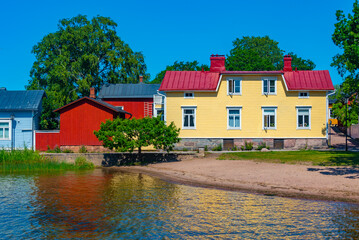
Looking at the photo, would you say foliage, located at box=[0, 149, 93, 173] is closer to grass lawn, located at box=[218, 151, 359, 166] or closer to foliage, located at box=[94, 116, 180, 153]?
foliage, located at box=[94, 116, 180, 153]

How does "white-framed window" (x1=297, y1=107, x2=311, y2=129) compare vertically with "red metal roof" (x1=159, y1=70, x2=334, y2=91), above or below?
below

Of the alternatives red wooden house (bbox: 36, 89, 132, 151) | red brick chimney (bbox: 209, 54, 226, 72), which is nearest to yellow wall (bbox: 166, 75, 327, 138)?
red brick chimney (bbox: 209, 54, 226, 72)

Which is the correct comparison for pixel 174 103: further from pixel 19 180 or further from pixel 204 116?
pixel 19 180

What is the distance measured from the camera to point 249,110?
39.9 m

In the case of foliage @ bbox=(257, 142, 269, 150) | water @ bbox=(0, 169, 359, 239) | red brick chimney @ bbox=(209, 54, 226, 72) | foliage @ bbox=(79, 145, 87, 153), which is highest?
red brick chimney @ bbox=(209, 54, 226, 72)

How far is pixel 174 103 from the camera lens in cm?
4016

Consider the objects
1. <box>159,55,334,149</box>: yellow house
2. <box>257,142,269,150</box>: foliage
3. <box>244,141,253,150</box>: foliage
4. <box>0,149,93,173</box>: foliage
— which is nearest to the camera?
<box>0,149,93,173</box>: foliage

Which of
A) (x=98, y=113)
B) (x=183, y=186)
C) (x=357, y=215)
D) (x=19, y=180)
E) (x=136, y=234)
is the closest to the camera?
(x=136, y=234)

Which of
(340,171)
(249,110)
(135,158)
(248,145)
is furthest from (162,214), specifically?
(249,110)

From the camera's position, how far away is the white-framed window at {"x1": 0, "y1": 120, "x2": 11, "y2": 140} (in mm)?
40722

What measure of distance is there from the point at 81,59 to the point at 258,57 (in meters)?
32.6

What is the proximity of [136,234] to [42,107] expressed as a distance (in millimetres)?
34328

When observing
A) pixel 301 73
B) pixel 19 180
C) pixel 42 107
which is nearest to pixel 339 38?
pixel 301 73

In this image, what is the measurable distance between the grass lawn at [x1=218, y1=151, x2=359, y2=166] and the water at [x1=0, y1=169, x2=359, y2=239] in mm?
10151
